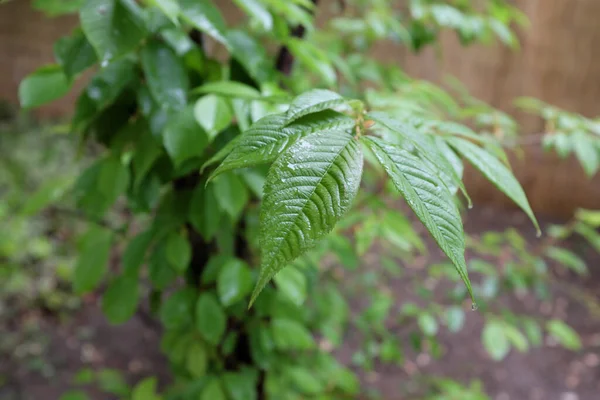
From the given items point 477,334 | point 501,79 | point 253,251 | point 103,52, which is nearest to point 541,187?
point 501,79

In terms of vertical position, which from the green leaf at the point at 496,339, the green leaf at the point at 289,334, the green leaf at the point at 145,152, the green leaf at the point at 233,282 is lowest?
the green leaf at the point at 496,339

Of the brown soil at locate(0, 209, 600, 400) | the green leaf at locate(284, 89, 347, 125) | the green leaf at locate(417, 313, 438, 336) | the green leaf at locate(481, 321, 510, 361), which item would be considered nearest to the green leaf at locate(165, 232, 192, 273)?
the green leaf at locate(284, 89, 347, 125)

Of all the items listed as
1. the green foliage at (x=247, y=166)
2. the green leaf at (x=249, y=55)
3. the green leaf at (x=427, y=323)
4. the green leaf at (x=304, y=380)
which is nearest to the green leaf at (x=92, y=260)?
the green foliage at (x=247, y=166)

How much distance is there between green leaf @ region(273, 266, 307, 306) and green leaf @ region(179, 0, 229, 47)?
0.39 meters

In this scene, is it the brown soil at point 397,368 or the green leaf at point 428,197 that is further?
the brown soil at point 397,368

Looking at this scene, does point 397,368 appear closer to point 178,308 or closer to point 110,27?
point 178,308

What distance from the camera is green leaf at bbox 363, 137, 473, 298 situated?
1.07 feet

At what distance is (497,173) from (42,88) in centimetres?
62

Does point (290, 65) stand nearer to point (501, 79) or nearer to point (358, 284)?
point (358, 284)

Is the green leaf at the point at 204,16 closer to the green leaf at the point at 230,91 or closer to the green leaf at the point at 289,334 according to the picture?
the green leaf at the point at 230,91

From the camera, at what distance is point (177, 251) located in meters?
0.78

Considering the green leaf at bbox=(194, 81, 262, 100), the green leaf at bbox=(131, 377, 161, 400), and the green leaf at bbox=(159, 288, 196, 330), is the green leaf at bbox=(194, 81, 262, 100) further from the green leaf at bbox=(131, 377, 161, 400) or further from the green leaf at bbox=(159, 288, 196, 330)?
the green leaf at bbox=(131, 377, 161, 400)

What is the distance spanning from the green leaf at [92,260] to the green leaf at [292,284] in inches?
12.7

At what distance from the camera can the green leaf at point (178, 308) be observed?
2.78 feet
